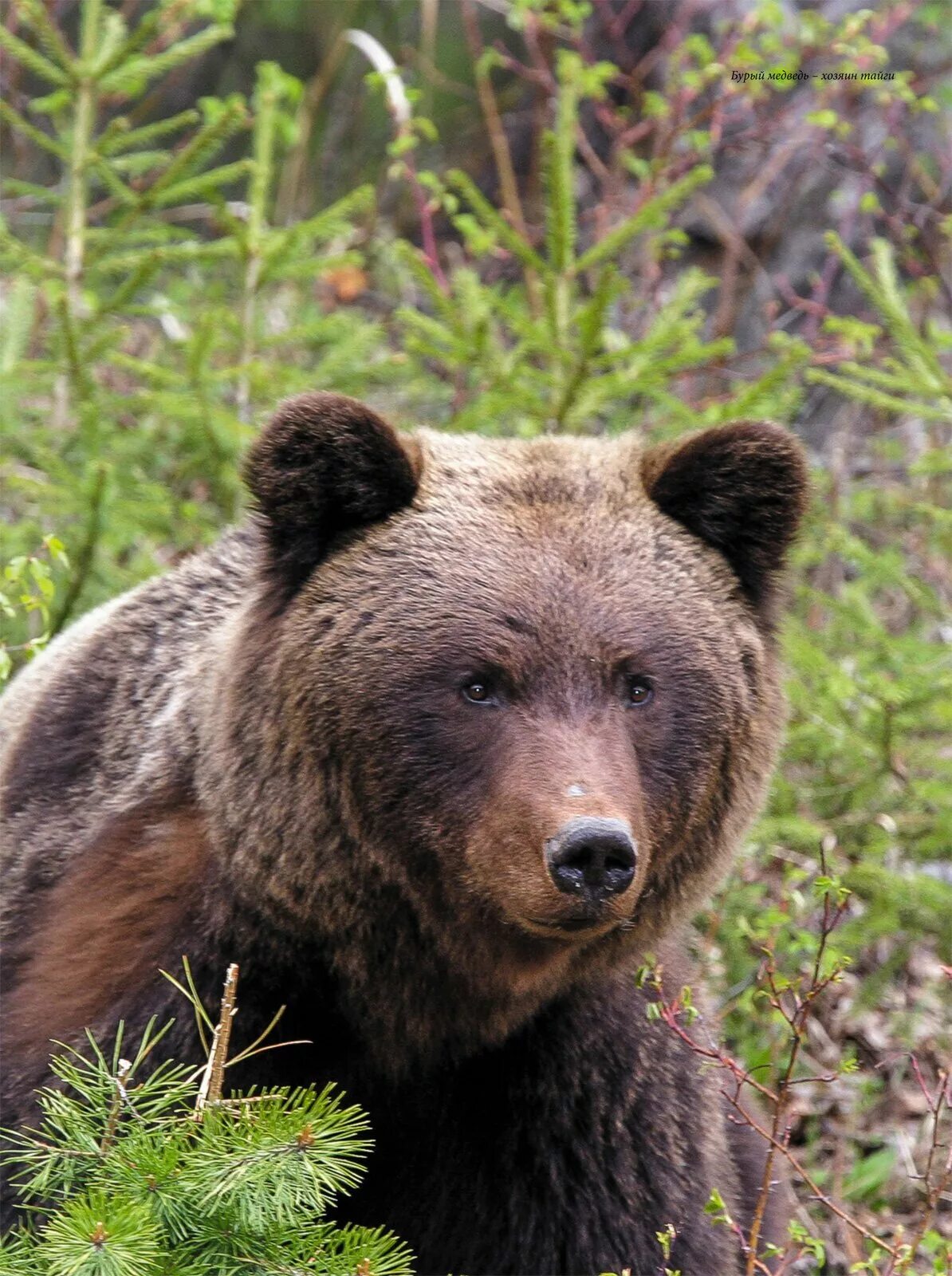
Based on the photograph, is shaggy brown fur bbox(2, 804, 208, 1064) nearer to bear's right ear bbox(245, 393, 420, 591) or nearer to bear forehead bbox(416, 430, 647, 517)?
bear's right ear bbox(245, 393, 420, 591)

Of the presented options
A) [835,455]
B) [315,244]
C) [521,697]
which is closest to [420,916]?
[521,697]

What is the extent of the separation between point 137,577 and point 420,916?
3143 millimetres

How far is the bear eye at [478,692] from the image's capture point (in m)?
3.74

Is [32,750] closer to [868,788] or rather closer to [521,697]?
[521,697]

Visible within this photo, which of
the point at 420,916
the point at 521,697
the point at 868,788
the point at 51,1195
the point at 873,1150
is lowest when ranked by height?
the point at 873,1150

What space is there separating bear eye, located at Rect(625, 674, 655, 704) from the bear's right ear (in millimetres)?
726

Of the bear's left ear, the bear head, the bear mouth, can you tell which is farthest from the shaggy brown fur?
the bear's left ear

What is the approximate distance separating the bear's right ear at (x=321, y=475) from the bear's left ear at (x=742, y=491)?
25.2 inches

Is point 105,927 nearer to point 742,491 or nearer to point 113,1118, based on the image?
point 113,1118

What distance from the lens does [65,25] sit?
1453cm

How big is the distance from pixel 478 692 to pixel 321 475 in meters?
0.66

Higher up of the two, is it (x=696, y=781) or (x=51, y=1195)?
(x=696, y=781)

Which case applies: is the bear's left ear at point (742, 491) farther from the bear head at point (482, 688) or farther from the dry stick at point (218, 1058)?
the dry stick at point (218, 1058)

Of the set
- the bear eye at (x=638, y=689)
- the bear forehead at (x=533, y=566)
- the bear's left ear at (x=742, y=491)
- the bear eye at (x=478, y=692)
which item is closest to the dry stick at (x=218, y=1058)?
the bear eye at (x=478, y=692)
